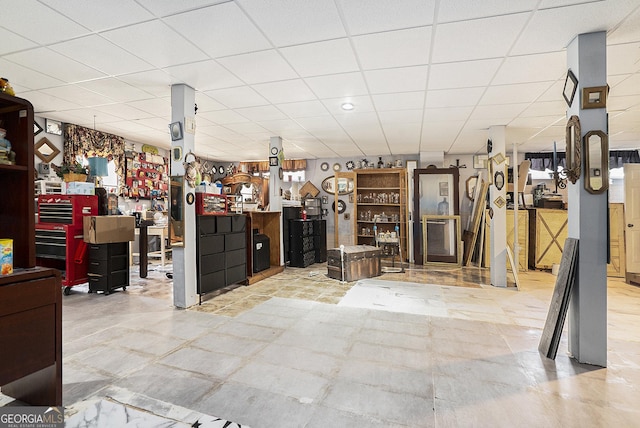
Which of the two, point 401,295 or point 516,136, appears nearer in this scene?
point 401,295

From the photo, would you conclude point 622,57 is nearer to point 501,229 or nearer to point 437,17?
point 437,17

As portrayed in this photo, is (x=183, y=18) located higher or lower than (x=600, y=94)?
higher

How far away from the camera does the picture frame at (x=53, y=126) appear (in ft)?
18.3

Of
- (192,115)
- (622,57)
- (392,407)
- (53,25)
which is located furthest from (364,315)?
(53,25)

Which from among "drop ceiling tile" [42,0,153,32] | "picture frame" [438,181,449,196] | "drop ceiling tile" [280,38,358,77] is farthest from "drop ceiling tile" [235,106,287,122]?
"picture frame" [438,181,449,196]

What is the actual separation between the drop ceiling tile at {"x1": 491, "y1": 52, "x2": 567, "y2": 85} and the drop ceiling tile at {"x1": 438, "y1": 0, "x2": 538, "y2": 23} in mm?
929

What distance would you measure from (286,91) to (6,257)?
337 cm

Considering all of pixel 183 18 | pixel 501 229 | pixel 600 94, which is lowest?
pixel 501 229

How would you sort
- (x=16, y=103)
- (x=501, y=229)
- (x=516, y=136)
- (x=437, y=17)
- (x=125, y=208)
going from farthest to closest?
(x=125, y=208), (x=516, y=136), (x=501, y=229), (x=437, y=17), (x=16, y=103)

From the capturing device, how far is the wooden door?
19.7ft

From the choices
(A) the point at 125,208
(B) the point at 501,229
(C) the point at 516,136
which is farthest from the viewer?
(A) the point at 125,208

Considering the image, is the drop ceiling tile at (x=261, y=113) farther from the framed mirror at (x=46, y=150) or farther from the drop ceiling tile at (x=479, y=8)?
the framed mirror at (x=46, y=150)

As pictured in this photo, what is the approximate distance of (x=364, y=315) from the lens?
13.1ft

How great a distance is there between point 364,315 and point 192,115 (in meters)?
3.49
